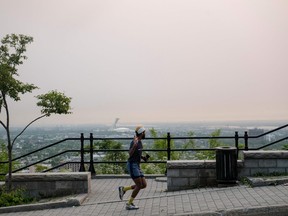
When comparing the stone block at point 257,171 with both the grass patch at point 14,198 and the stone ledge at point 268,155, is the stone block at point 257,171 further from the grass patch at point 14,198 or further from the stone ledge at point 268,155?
the grass patch at point 14,198

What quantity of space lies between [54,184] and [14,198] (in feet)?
3.66

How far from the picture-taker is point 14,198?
11352 mm

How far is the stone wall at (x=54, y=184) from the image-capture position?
11.8 meters

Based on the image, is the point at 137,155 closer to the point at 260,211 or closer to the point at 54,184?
the point at 260,211

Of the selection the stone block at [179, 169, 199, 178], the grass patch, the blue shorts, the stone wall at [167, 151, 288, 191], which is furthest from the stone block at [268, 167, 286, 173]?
the grass patch

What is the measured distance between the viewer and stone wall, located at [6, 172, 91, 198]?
1175cm

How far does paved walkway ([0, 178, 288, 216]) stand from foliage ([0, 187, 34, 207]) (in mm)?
677

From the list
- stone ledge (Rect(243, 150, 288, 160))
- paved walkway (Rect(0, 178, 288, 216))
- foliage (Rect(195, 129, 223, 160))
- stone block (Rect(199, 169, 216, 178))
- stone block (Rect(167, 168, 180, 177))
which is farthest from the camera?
foliage (Rect(195, 129, 223, 160))

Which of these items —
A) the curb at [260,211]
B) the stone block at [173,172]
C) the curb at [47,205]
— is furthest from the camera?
the stone block at [173,172]

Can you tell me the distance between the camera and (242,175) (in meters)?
11.7

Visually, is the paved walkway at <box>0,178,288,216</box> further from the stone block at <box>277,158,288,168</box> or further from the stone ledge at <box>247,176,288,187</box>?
the stone block at <box>277,158,288,168</box>

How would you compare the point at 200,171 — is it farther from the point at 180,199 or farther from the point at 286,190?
the point at 286,190

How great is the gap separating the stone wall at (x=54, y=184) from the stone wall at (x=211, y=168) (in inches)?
94.9

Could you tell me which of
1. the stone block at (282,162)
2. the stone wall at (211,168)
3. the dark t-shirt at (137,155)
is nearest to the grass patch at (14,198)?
the dark t-shirt at (137,155)
